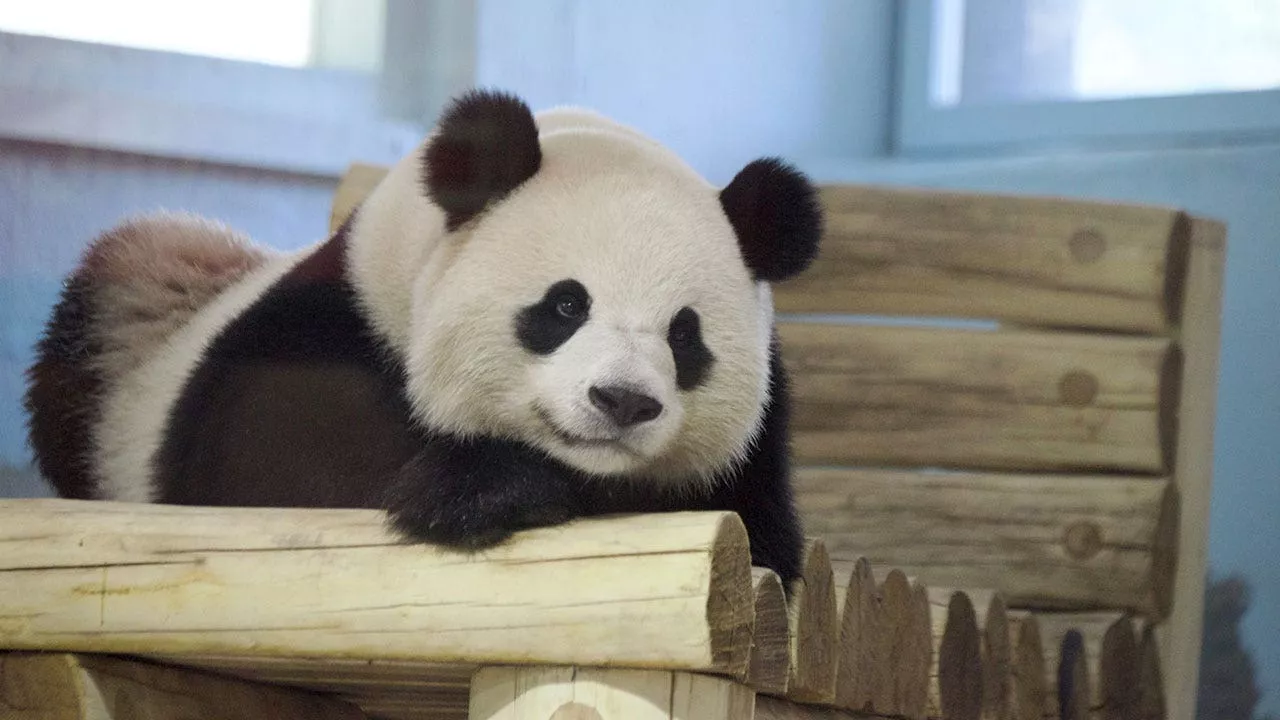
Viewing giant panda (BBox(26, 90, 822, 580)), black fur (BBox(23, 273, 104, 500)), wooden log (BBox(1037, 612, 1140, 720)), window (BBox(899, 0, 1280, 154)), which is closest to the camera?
giant panda (BBox(26, 90, 822, 580))

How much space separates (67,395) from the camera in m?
2.52

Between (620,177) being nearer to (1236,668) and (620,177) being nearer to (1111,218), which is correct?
(1111,218)

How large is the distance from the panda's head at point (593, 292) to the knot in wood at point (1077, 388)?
1.32m

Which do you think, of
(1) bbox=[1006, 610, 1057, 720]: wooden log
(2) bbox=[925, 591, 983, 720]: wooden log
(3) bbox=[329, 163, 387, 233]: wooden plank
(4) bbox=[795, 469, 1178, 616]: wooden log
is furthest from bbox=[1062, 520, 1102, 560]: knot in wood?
(3) bbox=[329, 163, 387, 233]: wooden plank

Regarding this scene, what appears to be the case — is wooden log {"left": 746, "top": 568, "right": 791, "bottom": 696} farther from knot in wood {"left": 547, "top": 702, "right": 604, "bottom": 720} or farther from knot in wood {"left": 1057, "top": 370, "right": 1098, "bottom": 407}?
knot in wood {"left": 1057, "top": 370, "right": 1098, "bottom": 407}

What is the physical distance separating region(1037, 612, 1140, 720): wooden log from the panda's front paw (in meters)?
1.51

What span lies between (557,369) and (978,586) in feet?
5.24

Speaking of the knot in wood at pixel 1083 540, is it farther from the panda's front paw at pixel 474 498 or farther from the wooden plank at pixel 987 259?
the panda's front paw at pixel 474 498

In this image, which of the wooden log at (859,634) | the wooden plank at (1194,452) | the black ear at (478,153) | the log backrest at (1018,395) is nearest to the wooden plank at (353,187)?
the log backrest at (1018,395)

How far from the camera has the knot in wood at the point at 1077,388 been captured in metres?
3.11

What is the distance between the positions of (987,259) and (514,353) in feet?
5.39

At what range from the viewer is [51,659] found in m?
1.84

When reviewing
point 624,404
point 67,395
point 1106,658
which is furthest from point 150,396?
point 1106,658

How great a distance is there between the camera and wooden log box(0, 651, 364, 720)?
1825 millimetres
